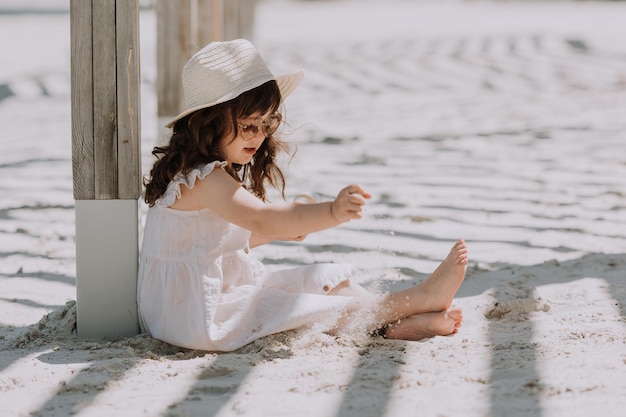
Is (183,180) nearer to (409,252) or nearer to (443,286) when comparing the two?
(443,286)

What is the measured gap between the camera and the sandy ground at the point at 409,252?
2.38m

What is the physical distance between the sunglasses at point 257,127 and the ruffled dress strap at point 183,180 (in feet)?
0.40

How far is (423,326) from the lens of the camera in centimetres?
295

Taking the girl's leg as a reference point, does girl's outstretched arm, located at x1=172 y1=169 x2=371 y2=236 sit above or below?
above

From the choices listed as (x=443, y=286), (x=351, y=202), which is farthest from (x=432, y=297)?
(x=351, y=202)

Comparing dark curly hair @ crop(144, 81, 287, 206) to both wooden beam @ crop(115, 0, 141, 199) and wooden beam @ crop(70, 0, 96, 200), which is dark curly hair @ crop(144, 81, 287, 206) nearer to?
wooden beam @ crop(115, 0, 141, 199)

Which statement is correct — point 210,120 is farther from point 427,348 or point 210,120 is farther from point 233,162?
point 427,348

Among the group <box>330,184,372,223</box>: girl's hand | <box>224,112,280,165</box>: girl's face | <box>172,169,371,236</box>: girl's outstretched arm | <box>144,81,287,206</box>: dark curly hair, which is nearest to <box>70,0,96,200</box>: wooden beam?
<box>144,81,287,206</box>: dark curly hair

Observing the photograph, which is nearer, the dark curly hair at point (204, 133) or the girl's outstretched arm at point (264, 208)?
the girl's outstretched arm at point (264, 208)

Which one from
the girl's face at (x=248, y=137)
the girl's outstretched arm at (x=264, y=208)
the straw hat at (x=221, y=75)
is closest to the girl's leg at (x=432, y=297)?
the girl's outstretched arm at (x=264, y=208)

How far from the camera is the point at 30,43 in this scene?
1436 centimetres

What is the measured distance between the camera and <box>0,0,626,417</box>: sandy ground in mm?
2385

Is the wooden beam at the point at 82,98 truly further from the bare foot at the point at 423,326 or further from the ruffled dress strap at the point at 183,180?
the bare foot at the point at 423,326

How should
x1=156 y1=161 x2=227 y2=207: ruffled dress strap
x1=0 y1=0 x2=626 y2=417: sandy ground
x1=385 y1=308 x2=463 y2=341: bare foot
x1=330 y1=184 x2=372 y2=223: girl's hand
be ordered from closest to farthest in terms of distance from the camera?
x1=0 y1=0 x2=626 y2=417: sandy ground, x1=330 y1=184 x2=372 y2=223: girl's hand, x1=156 y1=161 x2=227 y2=207: ruffled dress strap, x1=385 y1=308 x2=463 y2=341: bare foot
